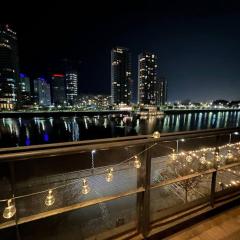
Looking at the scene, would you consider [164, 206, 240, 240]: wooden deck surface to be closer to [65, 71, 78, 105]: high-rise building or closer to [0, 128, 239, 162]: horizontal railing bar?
[0, 128, 239, 162]: horizontal railing bar

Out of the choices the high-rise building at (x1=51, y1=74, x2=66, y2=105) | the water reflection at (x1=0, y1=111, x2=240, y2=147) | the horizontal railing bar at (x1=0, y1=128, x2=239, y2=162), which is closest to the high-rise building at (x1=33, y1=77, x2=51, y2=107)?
the high-rise building at (x1=51, y1=74, x2=66, y2=105)

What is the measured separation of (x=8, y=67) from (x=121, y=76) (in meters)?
75.4

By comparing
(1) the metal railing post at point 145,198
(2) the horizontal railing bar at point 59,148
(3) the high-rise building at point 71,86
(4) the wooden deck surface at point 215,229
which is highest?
(3) the high-rise building at point 71,86

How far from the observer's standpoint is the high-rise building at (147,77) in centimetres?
14500

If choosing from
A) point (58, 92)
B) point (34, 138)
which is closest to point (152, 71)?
point (58, 92)

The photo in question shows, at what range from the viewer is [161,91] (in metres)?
165

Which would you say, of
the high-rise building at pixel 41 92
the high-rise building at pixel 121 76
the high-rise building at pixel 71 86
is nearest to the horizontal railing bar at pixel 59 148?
the high-rise building at pixel 121 76

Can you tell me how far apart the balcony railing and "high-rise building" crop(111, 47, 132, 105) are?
12574cm

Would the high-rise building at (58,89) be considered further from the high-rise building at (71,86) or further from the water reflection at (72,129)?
the water reflection at (72,129)

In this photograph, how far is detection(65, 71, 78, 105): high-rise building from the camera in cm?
14838

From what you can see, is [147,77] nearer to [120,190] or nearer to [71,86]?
[71,86]

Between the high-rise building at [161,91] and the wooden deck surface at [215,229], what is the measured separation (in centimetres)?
15972

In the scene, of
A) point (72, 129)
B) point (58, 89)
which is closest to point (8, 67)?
point (58, 89)

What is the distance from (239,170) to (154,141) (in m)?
6.83
